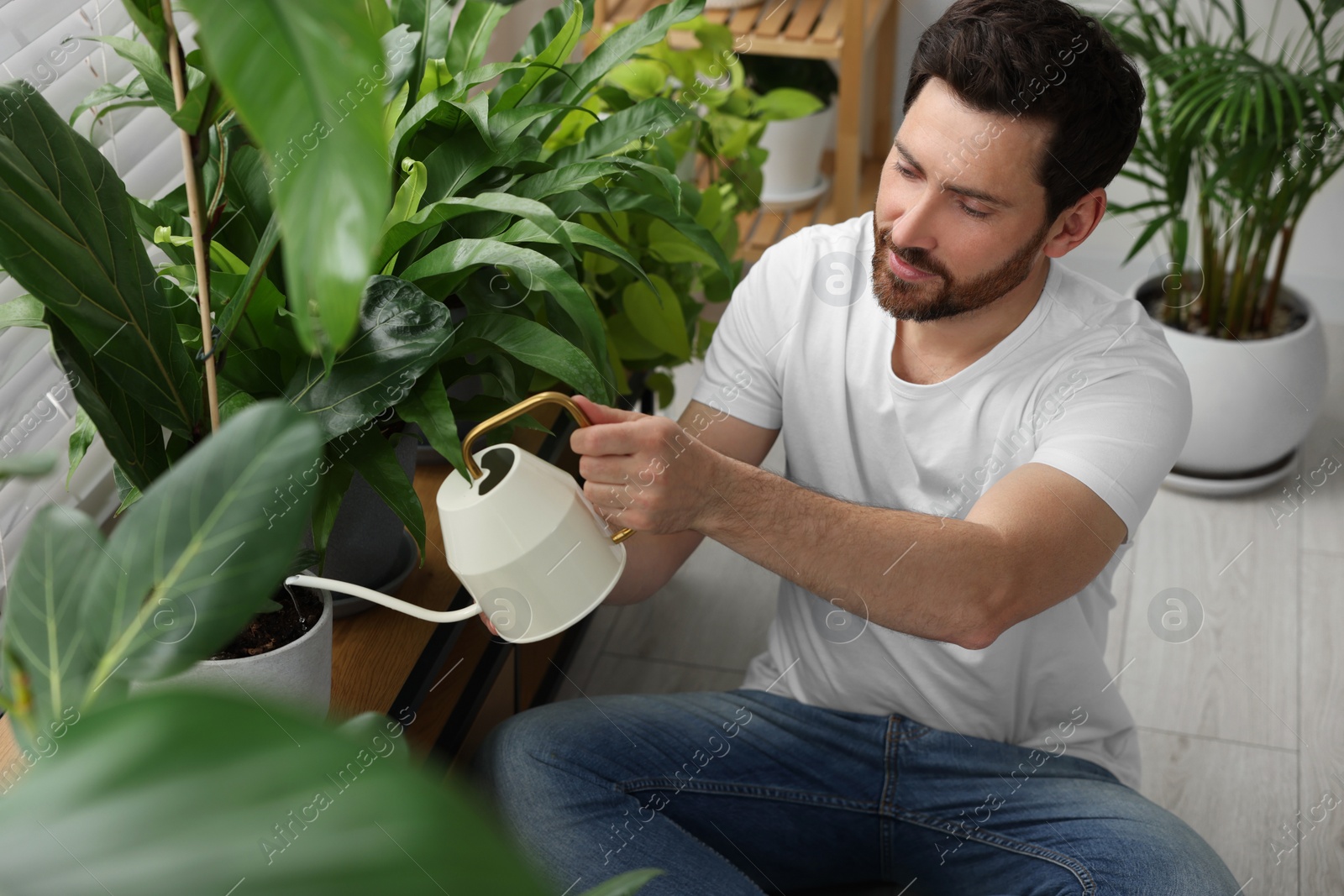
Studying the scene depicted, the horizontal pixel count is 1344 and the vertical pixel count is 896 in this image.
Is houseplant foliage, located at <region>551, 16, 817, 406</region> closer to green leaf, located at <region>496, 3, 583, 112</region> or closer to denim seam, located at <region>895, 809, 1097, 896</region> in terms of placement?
green leaf, located at <region>496, 3, 583, 112</region>

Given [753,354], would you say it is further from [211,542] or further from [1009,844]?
[211,542]

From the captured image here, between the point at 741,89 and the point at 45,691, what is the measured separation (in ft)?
5.18

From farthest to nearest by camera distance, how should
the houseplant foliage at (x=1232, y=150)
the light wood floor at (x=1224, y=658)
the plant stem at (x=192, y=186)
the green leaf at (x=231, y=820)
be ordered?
the houseplant foliage at (x=1232, y=150)
the light wood floor at (x=1224, y=658)
the plant stem at (x=192, y=186)
the green leaf at (x=231, y=820)

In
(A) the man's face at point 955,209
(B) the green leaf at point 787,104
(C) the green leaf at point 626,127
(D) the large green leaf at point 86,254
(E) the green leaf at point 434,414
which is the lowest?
(B) the green leaf at point 787,104

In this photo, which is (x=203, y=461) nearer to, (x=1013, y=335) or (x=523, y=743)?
(x=523, y=743)

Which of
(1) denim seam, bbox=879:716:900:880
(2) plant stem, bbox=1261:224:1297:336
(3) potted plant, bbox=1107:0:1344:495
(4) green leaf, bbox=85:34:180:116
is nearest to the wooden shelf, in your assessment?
(3) potted plant, bbox=1107:0:1344:495

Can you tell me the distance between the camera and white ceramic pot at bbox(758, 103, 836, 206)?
235 cm

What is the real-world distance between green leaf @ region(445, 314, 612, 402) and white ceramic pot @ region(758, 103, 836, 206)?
4.79ft

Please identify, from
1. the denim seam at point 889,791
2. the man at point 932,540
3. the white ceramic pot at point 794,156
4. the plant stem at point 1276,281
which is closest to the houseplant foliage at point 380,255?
the man at point 932,540

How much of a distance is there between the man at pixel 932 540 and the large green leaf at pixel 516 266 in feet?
0.66

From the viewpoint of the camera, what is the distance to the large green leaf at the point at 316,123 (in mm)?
223

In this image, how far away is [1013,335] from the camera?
1237mm

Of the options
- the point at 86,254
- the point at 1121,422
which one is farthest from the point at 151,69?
the point at 1121,422

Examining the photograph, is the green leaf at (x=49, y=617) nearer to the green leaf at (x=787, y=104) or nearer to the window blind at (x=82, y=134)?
the window blind at (x=82, y=134)
